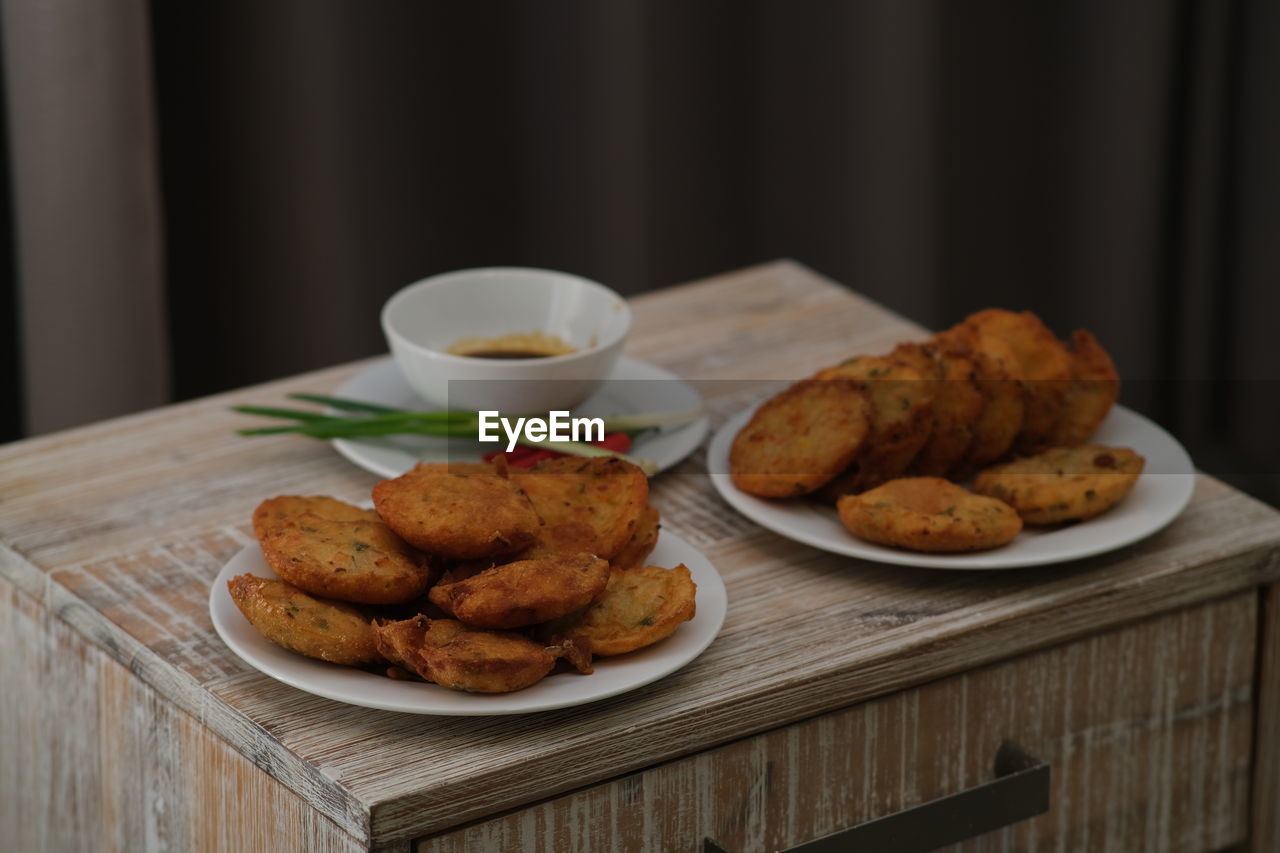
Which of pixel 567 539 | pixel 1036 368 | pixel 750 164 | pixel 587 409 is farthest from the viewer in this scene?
pixel 750 164

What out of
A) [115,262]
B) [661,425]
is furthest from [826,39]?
[661,425]

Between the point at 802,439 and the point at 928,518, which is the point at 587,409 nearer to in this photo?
Answer: the point at 802,439

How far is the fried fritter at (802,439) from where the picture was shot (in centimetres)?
104

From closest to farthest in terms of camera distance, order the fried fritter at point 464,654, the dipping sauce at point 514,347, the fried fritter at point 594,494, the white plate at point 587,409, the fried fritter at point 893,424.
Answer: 1. the fried fritter at point 464,654
2. the fried fritter at point 594,494
3. the fried fritter at point 893,424
4. the white plate at point 587,409
5. the dipping sauce at point 514,347

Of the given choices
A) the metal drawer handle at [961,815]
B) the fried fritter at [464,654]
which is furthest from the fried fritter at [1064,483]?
the fried fritter at [464,654]

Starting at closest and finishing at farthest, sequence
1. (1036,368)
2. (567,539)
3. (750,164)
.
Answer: (567,539), (1036,368), (750,164)

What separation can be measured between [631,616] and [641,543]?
0.10 meters

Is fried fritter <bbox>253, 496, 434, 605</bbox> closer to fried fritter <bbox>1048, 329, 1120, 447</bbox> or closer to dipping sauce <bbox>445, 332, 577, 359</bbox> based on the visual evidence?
dipping sauce <bbox>445, 332, 577, 359</bbox>

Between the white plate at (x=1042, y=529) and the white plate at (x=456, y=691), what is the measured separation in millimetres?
120

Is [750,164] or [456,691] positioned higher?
[750,164]

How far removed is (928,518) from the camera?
3.25 ft

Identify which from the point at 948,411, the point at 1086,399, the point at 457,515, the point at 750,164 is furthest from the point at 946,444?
the point at 750,164

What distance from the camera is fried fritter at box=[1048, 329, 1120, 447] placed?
1.15 meters

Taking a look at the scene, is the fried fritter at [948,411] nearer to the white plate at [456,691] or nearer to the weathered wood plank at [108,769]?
the white plate at [456,691]
